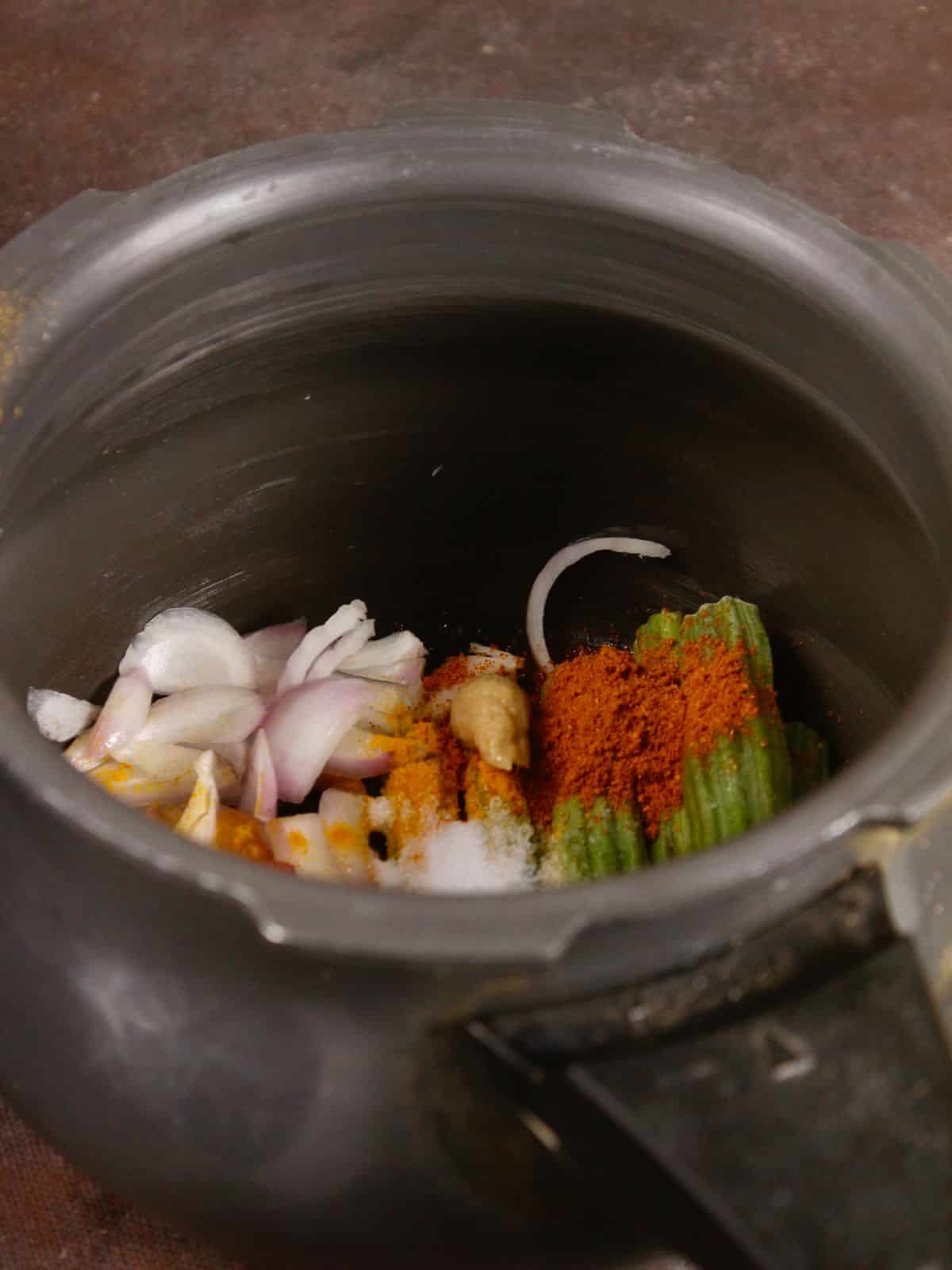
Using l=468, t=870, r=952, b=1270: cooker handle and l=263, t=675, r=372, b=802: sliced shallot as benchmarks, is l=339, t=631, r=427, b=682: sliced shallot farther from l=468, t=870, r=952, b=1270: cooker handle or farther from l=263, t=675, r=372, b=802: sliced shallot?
l=468, t=870, r=952, b=1270: cooker handle

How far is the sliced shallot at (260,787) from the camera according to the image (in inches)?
32.3

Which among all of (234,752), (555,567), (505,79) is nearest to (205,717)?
(234,752)

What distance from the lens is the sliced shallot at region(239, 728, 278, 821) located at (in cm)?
82

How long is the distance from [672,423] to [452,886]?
1.05ft

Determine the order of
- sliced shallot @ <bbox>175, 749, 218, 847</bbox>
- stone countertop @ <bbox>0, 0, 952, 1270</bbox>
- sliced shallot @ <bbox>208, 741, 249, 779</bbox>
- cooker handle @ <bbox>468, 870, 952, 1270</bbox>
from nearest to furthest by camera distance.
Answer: cooker handle @ <bbox>468, 870, 952, 1270</bbox> → sliced shallot @ <bbox>175, 749, 218, 847</bbox> → sliced shallot @ <bbox>208, 741, 249, 779</bbox> → stone countertop @ <bbox>0, 0, 952, 1270</bbox>

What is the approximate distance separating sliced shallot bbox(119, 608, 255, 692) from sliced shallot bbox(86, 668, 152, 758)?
0.05 feet

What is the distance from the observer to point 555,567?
93 centimetres

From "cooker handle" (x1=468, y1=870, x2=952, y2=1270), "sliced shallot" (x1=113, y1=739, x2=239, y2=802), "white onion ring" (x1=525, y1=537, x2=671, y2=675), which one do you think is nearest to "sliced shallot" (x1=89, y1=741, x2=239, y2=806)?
"sliced shallot" (x1=113, y1=739, x2=239, y2=802)

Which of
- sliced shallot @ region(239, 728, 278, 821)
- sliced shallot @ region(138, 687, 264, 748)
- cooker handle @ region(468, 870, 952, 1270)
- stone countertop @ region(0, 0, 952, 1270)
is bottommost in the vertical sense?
cooker handle @ region(468, 870, 952, 1270)

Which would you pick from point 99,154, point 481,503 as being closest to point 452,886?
point 481,503

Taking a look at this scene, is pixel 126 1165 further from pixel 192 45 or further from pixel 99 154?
pixel 192 45

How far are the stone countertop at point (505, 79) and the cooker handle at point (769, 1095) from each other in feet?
3.42

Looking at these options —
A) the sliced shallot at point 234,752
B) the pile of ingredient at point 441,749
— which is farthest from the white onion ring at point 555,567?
the sliced shallot at point 234,752

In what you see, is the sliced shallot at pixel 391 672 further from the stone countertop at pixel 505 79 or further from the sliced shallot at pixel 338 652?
the stone countertop at pixel 505 79
